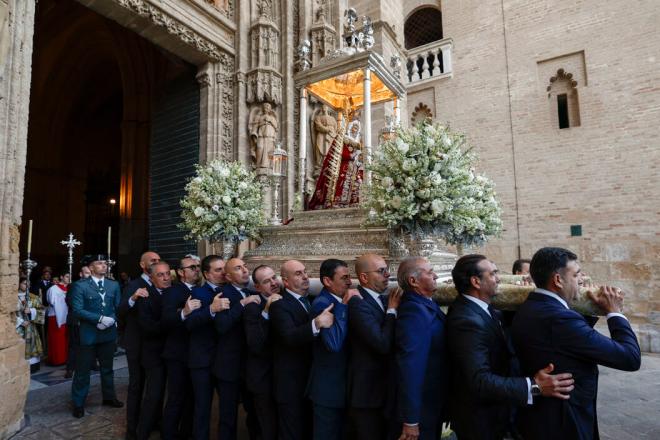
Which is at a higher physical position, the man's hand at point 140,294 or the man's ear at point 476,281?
the man's ear at point 476,281

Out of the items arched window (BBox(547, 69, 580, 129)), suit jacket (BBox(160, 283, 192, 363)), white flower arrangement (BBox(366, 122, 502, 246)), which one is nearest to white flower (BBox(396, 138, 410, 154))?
white flower arrangement (BBox(366, 122, 502, 246))

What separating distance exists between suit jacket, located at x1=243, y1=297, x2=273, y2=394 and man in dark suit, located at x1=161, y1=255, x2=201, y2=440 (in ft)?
2.13

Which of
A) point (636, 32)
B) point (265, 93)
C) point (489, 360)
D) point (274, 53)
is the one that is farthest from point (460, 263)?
point (636, 32)

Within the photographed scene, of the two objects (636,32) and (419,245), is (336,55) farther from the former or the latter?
(636,32)

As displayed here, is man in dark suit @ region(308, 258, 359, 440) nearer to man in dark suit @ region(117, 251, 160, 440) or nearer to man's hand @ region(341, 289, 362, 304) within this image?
man's hand @ region(341, 289, 362, 304)

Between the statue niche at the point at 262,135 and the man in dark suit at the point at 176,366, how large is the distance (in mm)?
4744

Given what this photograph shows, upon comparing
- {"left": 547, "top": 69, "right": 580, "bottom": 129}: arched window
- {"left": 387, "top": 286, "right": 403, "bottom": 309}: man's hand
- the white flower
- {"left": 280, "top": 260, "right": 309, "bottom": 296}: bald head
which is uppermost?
{"left": 547, "top": 69, "right": 580, "bottom": 129}: arched window

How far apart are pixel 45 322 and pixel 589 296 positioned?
29.8 feet

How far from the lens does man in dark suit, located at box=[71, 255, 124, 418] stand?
4.39 metres

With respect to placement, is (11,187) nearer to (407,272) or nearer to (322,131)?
(407,272)

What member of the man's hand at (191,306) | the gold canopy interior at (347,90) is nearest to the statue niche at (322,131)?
the gold canopy interior at (347,90)

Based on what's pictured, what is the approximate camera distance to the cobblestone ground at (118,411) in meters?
3.91

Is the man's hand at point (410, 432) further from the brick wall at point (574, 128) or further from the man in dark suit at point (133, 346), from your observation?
the brick wall at point (574, 128)

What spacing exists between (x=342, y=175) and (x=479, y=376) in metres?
4.36
